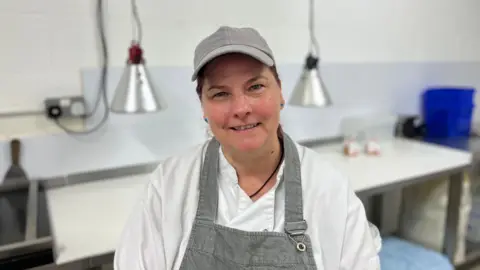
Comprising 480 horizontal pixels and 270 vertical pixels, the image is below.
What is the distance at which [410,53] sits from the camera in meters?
2.63

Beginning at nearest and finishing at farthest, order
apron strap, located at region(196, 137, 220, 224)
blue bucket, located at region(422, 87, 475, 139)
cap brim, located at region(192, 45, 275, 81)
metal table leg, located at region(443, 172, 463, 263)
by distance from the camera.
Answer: cap brim, located at region(192, 45, 275, 81) → apron strap, located at region(196, 137, 220, 224) → metal table leg, located at region(443, 172, 463, 263) → blue bucket, located at region(422, 87, 475, 139)

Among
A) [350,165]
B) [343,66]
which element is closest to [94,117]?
[350,165]

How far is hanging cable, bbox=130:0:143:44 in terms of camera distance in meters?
1.76

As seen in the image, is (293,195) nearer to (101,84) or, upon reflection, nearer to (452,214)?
(101,84)

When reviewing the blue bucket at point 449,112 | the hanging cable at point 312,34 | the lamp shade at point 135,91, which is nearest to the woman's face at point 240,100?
the lamp shade at point 135,91

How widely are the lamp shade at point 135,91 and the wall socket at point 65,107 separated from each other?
0.67 feet

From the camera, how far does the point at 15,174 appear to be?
1.63 meters

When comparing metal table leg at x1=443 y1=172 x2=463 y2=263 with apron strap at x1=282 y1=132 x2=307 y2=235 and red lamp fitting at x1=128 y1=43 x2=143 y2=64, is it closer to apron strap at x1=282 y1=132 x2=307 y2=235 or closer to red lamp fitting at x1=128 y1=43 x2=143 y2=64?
apron strap at x1=282 y1=132 x2=307 y2=235

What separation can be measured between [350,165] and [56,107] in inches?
50.6

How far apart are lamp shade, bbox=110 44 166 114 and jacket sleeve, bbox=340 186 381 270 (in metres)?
0.83

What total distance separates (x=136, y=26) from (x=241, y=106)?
967mm

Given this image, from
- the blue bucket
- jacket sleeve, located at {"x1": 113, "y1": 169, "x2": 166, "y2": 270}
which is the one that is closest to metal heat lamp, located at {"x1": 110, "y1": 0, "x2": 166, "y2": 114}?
jacket sleeve, located at {"x1": 113, "y1": 169, "x2": 166, "y2": 270}

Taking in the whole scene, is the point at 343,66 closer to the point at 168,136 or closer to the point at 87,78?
the point at 168,136

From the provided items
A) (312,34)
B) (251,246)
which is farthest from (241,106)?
(312,34)
